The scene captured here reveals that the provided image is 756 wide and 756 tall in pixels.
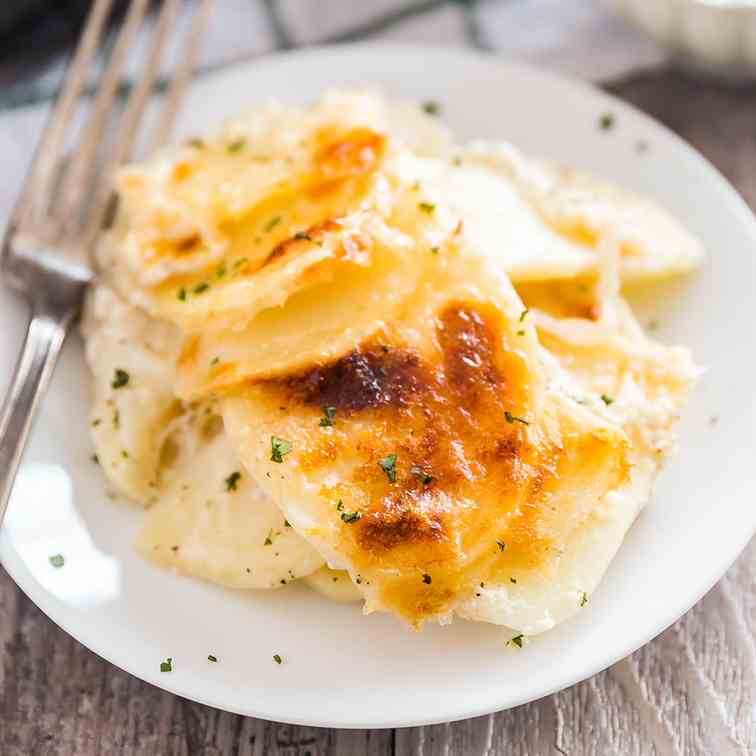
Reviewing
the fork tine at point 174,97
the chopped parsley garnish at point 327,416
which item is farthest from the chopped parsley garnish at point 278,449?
the fork tine at point 174,97

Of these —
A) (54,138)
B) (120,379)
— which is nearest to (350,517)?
(120,379)

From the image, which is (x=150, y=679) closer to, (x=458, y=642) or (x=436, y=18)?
(x=458, y=642)

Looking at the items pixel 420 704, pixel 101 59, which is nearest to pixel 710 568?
pixel 420 704

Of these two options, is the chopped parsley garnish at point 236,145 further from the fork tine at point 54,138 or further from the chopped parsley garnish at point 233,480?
the chopped parsley garnish at point 233,480

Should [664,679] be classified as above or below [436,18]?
below

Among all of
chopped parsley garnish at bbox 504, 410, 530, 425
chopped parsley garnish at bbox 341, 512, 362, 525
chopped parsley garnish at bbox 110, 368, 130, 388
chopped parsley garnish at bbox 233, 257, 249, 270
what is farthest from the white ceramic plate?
chopped parsley garnish at bbox 233, 257, 249, 270

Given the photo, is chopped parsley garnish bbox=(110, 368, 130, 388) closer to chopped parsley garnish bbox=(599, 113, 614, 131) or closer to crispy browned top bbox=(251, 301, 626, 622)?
crispy browned top bbox=(251, 301, 626, 622)
